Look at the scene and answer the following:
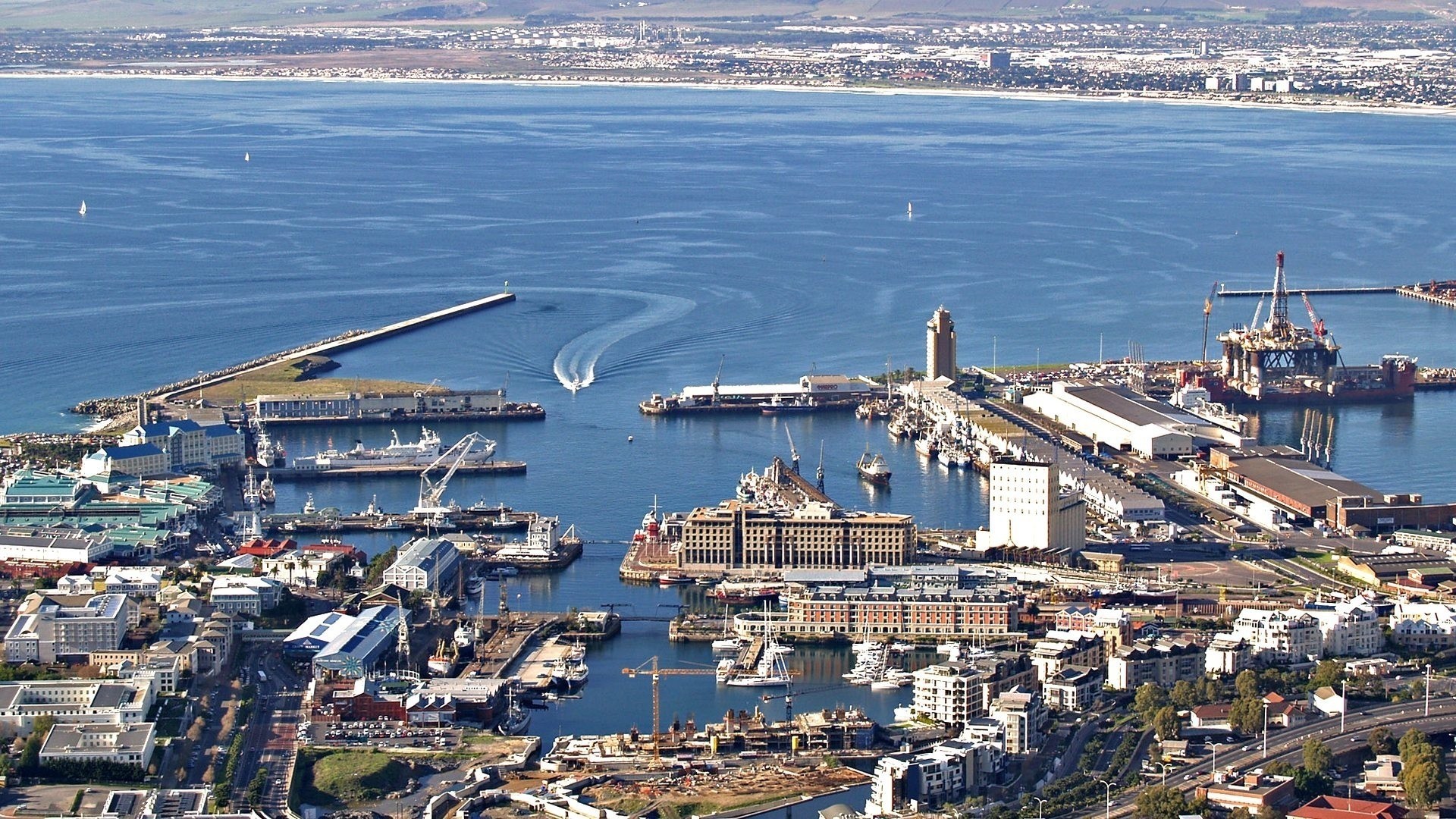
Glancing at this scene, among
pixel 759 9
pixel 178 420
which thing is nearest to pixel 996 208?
pixel 178 420

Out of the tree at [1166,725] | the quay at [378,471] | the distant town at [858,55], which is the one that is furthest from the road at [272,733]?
the distant town at [858,55]

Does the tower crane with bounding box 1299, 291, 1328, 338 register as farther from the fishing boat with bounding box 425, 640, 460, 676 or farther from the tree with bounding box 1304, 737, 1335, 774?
the tree with bounding box 1304, 737, 1335, 774

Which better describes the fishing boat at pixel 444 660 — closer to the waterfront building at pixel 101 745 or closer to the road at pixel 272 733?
the road at pixel 272 733

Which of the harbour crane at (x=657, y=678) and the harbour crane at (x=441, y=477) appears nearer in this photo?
the harbour crane at (x=657, y=678)

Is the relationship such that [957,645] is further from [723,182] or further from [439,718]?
[723,182]

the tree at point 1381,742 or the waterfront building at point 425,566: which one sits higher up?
the waterfront building at point 425,566
